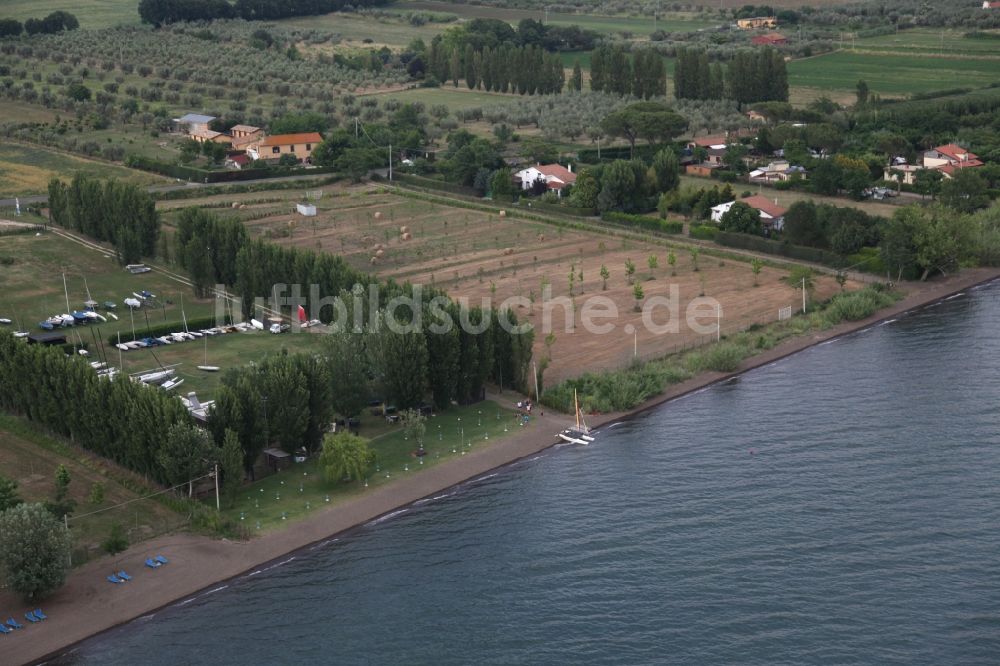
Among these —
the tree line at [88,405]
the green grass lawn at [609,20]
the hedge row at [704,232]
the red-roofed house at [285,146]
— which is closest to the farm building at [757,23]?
the green grass lawn at [609,20]

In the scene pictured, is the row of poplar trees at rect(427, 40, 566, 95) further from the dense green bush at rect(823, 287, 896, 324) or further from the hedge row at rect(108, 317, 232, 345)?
the hedge row at rect(108, 317, 232, 345)

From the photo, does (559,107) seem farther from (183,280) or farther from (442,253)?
(183,280)

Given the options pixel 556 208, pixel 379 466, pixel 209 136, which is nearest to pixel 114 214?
pixel 556 208

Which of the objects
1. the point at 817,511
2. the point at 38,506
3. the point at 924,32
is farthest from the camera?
the point at 924,32

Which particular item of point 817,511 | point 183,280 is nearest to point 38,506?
point 817,511

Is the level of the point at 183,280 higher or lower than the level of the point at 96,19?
lower

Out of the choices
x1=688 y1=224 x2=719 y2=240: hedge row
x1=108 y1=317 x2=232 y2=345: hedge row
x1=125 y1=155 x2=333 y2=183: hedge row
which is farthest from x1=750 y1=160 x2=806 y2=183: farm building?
x1=108 y1=317 x2=232 y2=345: hedge row

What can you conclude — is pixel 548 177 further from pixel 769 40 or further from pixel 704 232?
pixel 769 40
